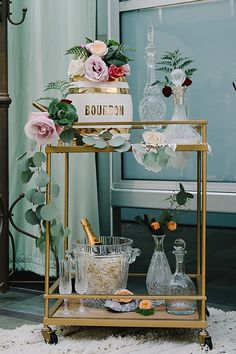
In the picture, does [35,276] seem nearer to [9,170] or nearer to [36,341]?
[9,170]

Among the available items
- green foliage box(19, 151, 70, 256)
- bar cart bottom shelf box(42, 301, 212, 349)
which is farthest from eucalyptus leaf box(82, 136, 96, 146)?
bar cart bottom shelf box(42, 301, 212, 349)

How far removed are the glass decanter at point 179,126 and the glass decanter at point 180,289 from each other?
0.31 metres

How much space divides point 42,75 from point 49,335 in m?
1.16

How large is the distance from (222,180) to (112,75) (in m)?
0.81

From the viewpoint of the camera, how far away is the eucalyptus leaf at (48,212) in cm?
178

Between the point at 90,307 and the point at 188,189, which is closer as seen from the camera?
the point at 90,307

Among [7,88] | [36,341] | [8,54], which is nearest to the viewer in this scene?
[36,341]

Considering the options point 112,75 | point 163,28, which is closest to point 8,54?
point 163,28

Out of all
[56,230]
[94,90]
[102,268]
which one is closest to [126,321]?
[102,268]

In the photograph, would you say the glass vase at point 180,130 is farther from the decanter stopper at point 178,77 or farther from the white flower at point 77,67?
the white flower at point 77,67

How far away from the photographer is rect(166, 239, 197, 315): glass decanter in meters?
1.83

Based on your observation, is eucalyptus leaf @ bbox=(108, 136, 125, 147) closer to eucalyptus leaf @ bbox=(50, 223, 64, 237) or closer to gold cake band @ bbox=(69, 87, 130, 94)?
gold cake band @ bbox=(69, 87, 130, 94)

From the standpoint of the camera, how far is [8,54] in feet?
8.63

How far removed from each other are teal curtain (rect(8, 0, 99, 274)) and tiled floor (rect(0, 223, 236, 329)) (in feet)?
0.89
